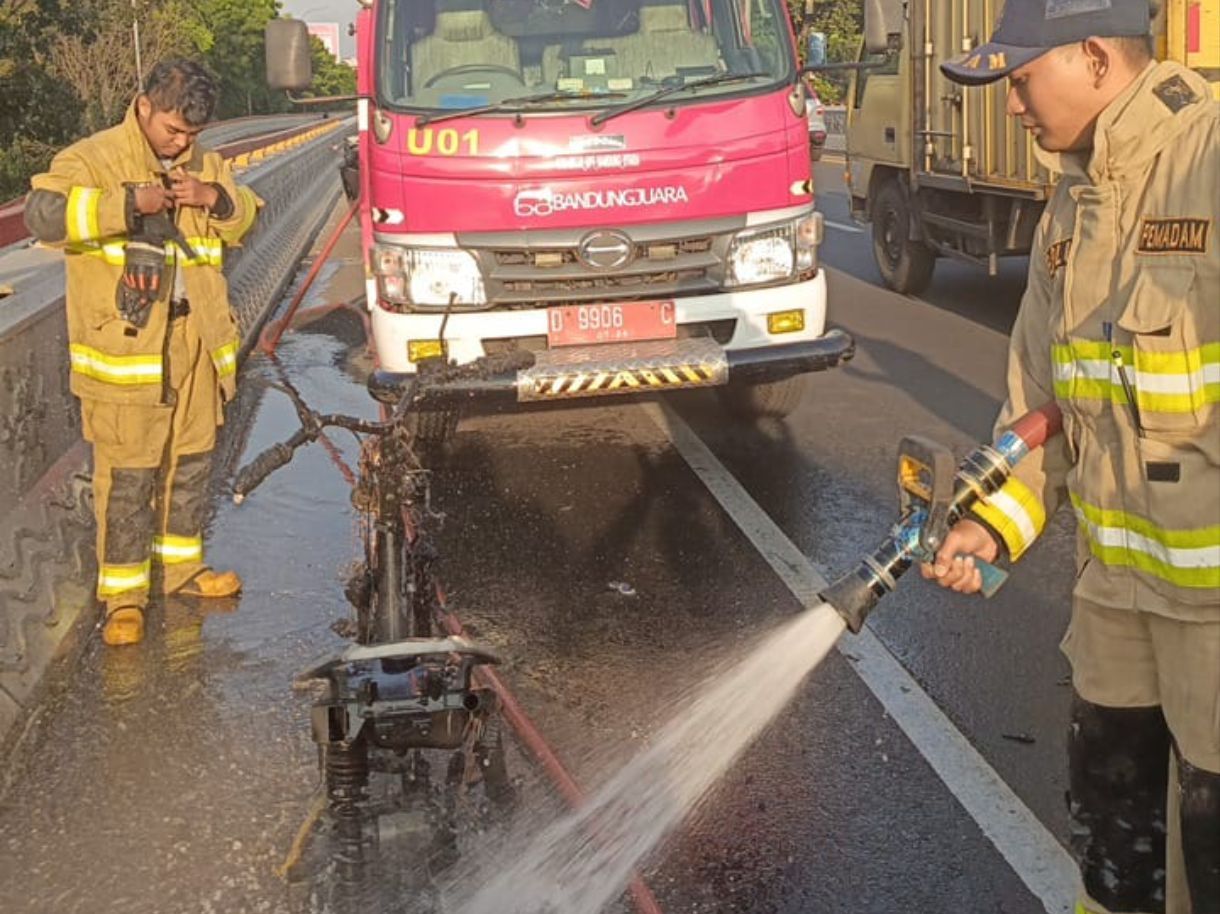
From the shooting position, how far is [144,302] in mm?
4918

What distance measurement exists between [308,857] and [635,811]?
87 cm

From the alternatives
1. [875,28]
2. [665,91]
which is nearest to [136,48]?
[875,28]

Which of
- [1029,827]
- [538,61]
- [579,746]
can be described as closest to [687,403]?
[538,61]

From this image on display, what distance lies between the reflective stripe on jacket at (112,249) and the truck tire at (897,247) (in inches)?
324

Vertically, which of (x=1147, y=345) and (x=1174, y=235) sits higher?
(x=1174, y=235)

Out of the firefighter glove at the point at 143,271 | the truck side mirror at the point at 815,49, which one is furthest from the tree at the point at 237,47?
the firefighter glove at the point at 143,271

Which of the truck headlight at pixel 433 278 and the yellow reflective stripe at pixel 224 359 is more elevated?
the truck headlight at pixel 433 278

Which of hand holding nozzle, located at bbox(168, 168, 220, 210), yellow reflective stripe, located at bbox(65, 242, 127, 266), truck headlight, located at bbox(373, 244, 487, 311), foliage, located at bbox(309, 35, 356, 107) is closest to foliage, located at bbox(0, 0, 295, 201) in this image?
hand holding nozzle, located at bbox(168, 168, 220, 210)

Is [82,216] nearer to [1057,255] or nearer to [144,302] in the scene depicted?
[144,302]

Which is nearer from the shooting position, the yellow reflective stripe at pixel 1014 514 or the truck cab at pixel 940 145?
the yellow reflective stripe at pixel 1014 514

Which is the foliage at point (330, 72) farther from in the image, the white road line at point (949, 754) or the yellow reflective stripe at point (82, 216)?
the yellow reflective stripe at point (82, 216)

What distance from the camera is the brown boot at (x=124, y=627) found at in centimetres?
514

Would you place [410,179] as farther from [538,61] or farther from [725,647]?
[725,647]

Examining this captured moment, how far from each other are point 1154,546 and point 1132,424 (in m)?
0.20
